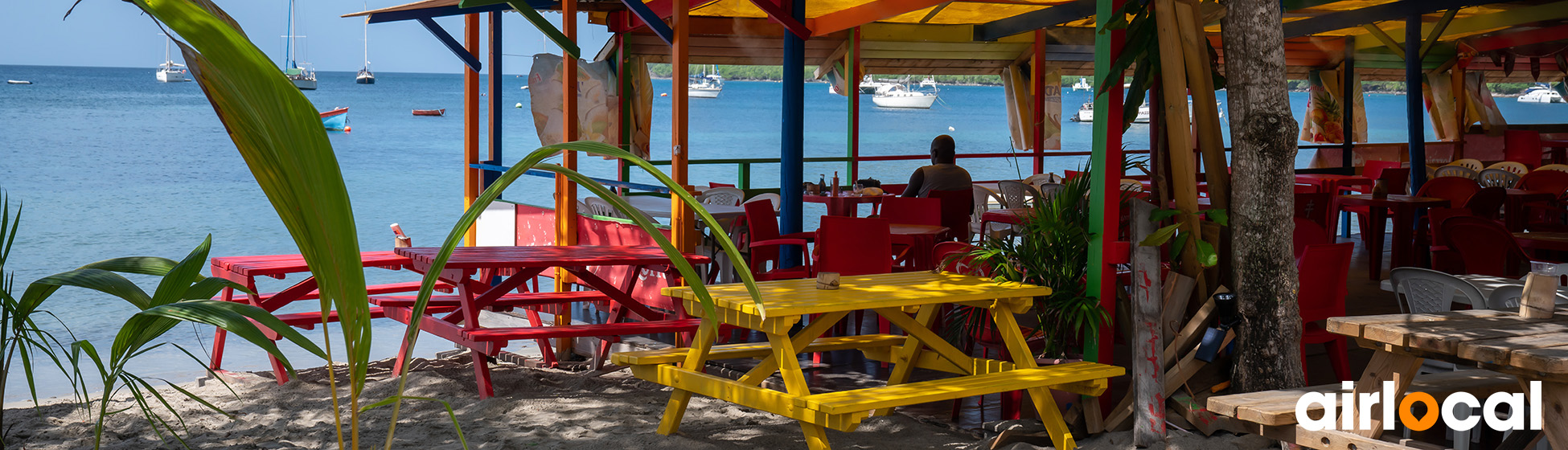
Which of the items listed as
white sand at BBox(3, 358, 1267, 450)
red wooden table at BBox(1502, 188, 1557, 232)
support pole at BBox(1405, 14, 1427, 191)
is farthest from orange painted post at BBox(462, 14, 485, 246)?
support pole at BBox(1405, 14, 1427, 191)

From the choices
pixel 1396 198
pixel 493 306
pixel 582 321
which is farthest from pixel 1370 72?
pixel 493 306

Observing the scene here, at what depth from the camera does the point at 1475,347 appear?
283cm

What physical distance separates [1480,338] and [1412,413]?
63cm

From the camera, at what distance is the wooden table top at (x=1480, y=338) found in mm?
2771

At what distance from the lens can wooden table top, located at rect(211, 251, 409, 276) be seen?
17.3ft

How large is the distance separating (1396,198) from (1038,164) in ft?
15.6

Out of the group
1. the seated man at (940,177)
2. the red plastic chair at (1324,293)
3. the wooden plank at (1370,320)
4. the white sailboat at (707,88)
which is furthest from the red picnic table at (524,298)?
the white sailboat at (707,88)

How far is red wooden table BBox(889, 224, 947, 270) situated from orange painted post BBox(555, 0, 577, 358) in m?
1.74

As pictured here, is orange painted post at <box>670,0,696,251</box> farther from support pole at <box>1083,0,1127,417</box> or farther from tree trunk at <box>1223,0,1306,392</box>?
tree trunk at <box>1223,0,1306,392</box>

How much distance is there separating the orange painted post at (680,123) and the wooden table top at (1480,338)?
3.34 metres

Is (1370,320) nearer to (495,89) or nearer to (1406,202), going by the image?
(1406,202)

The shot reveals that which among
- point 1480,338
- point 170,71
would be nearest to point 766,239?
point 1480,338

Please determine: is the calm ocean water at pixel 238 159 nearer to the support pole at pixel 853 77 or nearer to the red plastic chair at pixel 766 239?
the red plastic chair at pixel 766 239

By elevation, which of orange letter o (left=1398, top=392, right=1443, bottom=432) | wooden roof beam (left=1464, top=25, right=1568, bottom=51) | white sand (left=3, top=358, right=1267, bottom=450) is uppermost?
wooden roof beam (left=1464, top=25, right=1568, bottom=51)
